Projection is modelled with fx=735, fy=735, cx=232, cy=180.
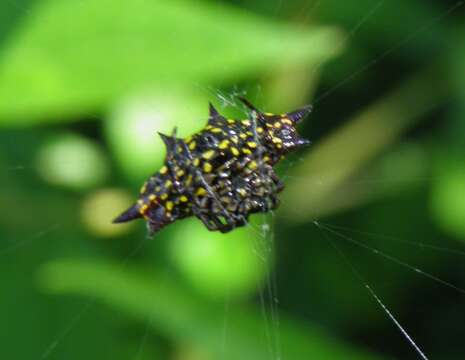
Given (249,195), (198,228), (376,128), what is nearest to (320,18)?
(376,128)

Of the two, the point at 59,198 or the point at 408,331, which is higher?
the point at 59,198

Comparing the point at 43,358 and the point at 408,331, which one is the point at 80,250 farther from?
the point at 408,331

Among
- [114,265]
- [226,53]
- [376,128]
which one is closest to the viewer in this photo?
[226,53]

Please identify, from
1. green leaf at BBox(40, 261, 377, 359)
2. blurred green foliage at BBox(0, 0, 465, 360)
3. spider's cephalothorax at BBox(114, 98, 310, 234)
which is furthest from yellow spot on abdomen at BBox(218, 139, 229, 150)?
green leaf at BBox(40, 261, 377, 359)

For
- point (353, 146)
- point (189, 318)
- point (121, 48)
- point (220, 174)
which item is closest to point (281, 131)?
point (220, 174)

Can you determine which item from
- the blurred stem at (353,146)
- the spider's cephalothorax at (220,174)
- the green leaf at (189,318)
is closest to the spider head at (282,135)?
the spider's cephalothorax at (220,174)

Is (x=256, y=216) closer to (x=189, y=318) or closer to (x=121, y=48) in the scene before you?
(x=189, y=318)

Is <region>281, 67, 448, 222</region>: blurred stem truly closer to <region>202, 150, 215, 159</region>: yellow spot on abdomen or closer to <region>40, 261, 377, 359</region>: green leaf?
<region>40, 261, 377, 359</region>: green leaf
